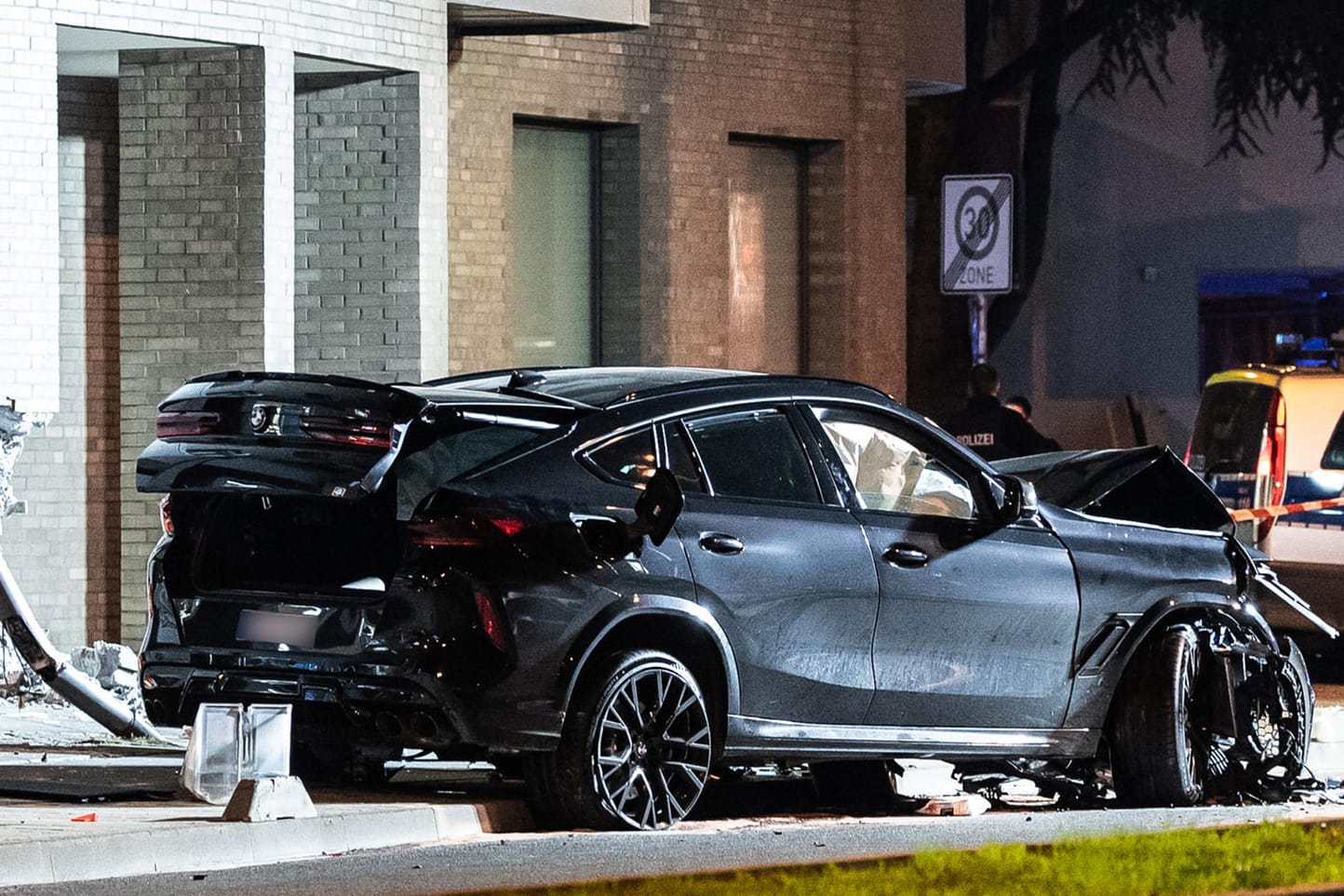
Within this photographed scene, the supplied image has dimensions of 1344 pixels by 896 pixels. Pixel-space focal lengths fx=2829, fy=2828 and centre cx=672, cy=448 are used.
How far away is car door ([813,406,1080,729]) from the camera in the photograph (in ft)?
33.6

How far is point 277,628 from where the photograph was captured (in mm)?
9422

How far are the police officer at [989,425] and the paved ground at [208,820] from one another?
753cm

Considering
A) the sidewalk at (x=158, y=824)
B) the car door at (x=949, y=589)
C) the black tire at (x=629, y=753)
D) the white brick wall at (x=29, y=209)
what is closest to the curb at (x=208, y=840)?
the sidewalk at (x=158, y=824)

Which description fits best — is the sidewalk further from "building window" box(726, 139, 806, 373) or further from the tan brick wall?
"building window" box(726, 139, 806, 373)

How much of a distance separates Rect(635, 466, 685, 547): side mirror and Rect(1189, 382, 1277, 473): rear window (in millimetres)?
9096

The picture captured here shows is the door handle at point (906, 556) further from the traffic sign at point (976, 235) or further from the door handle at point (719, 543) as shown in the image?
the traffic sign at point (976, 235)

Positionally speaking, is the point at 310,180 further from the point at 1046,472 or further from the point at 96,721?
the point at 1046,472

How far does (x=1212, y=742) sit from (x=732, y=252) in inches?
372

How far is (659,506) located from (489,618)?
0.71m

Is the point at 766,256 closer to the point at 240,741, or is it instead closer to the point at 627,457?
the point at 627,457

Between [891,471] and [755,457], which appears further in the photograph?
[891,471]

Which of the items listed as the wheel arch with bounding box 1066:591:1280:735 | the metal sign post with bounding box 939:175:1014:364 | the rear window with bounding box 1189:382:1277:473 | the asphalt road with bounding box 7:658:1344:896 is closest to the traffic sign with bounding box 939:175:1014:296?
the metal sign post with bounding box 939:175:1014:364

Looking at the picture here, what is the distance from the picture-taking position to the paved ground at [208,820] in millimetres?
8508

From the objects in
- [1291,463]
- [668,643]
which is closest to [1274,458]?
[1291,463]
